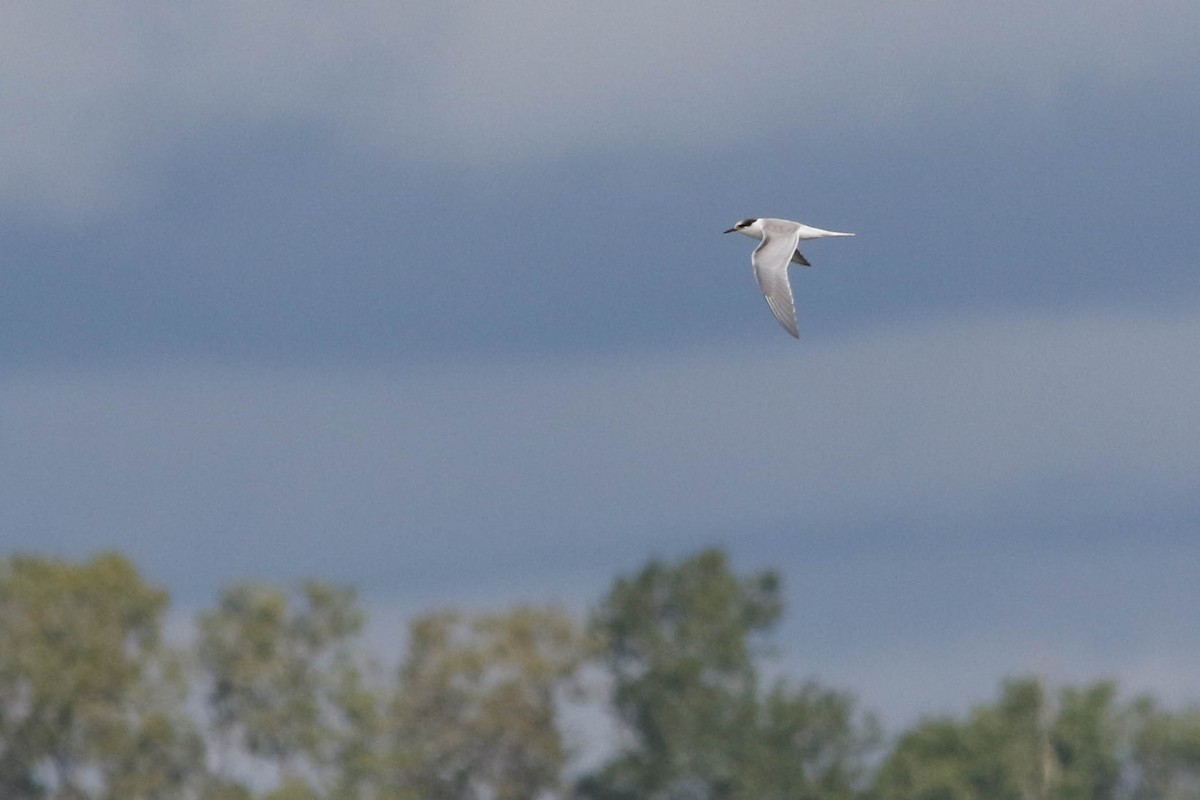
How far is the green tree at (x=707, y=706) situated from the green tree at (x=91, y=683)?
545 inches

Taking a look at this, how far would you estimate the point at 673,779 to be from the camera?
101 meters

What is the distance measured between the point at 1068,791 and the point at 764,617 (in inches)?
439

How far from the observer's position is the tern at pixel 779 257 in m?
43.0

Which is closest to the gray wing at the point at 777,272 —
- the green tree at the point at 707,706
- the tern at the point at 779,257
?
the tern at the point at 779,257

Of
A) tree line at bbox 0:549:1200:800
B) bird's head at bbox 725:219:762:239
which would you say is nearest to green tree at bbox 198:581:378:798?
tree line at bbox 0:549:1200:800

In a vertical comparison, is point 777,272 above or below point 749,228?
below

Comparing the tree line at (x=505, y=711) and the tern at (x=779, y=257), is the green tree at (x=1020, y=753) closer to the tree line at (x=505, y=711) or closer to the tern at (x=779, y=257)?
the tree line at (x=505, y=711)

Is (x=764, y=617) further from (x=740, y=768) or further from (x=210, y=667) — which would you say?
(x=210, y=667)

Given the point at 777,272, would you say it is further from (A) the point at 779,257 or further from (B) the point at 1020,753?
(B) the point at 1020,753

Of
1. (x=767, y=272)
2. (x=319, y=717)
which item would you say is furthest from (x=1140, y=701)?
(x=767, y=272)

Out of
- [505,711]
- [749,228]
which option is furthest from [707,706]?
[749,228]

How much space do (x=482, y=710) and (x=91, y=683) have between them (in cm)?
1237

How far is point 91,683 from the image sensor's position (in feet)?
331

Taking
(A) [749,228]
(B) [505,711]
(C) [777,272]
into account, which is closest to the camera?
(C) [777,272]
